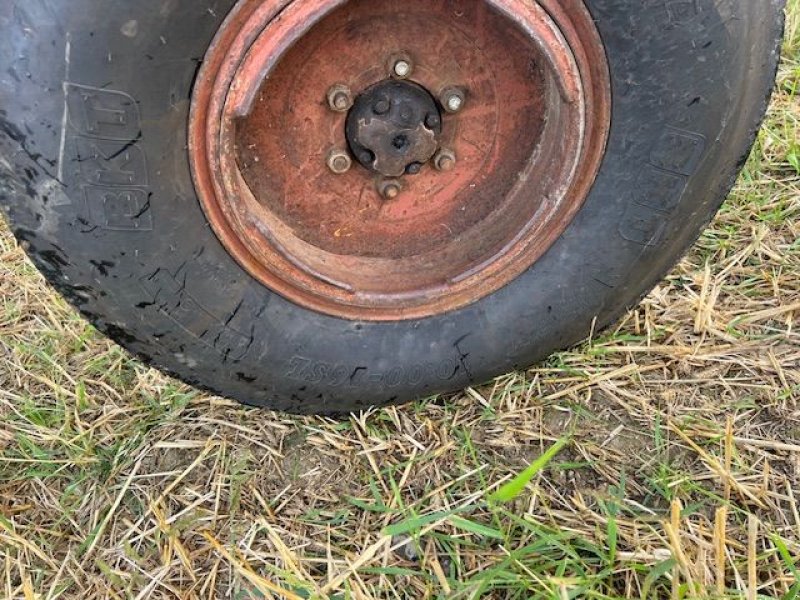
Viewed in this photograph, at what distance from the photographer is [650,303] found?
195 cm

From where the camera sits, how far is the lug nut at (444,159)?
1.51 metres

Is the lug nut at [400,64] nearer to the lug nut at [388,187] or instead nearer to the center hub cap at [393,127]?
the center hub cap at [393,127]

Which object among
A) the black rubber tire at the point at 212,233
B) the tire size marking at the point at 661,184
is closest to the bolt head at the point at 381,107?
the black rubber tire at the point at 212,233

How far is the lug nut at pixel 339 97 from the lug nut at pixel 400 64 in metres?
0.09

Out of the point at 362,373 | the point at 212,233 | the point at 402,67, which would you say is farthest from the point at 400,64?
the point at 362,373

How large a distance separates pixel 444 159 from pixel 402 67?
207 mm

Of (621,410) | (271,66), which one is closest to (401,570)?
(621,410)

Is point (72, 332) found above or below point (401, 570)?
below

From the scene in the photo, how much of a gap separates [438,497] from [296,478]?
0.98 feet

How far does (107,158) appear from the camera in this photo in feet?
3.95

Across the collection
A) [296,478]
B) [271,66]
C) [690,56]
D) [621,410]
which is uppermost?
[690,56]

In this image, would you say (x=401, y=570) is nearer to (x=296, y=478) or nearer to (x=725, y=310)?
(x=296, y=478)

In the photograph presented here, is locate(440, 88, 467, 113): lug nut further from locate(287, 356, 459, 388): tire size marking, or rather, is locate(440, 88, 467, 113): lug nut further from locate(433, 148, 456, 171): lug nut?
locate(287, 356, 459, 388): tire size marking

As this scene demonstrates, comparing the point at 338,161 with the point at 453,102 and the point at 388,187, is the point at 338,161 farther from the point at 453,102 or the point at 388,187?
the point at 453,102
